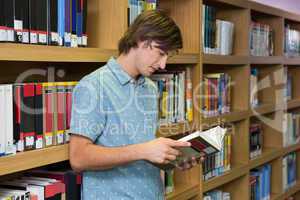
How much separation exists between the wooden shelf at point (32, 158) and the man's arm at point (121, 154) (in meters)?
0.09

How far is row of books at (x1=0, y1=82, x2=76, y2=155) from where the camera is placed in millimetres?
1254

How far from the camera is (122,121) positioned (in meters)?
1.41

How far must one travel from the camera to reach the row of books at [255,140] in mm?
2918

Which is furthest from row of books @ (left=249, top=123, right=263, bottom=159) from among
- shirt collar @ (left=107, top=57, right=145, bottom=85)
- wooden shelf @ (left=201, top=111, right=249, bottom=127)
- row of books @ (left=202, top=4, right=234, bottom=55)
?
shirt collar @ (left=107, top=57, right=145, bottom=85)

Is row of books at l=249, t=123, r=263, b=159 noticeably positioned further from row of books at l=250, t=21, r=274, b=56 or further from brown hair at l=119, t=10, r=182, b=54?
brown hair at l=119, t=10, r=182, b=54

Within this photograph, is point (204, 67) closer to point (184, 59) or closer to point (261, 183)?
point (184, 59)

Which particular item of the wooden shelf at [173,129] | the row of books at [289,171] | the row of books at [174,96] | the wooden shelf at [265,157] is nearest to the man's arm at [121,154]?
the wooden shelf at [173,129]

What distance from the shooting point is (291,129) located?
3516mm

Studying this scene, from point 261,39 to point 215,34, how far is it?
700 millimetres

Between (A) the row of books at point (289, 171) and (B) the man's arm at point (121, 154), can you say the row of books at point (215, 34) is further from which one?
(A) the row of books at point (289, 171)

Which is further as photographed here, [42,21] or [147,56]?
[147,56]

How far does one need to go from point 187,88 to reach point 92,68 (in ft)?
1.86

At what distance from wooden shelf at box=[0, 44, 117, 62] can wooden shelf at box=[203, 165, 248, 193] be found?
1.06 m

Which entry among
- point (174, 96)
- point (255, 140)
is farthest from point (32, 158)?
point (255, 140)
